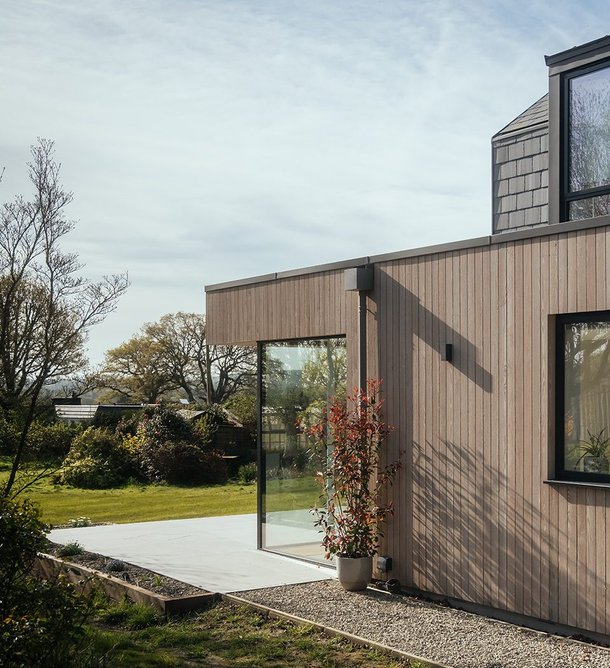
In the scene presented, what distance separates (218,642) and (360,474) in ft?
7.23

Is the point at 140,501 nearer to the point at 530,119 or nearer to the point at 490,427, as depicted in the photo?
the point at 530,119

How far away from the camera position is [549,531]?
699 cm

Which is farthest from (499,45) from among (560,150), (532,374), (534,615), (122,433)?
(122,433)

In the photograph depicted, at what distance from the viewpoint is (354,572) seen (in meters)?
8.27

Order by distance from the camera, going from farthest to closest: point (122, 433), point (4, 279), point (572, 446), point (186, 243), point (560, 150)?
point (186, 243)
point (122, 433)
point (4, 279)
point (560, 150)
point (572, 446)

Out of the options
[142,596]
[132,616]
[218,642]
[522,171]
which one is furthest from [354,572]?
[522,171]

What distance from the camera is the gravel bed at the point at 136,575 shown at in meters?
8.22

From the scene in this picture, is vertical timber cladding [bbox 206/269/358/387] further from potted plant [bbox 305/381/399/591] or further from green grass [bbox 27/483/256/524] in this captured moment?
green grass [bbox 27/483/256/524]

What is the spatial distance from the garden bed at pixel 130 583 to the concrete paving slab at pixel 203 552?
227 millimetres

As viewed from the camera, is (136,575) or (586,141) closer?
(586,141)

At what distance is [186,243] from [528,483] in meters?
23.2

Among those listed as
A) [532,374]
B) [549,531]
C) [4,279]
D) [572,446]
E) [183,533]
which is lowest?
[183,533]

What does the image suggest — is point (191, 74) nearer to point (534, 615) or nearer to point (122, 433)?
point (534, 615)

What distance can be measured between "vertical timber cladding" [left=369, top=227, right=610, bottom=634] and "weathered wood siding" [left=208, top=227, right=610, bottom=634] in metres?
0.01
